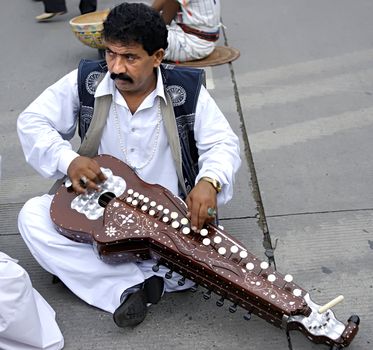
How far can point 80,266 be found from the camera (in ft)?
8.29

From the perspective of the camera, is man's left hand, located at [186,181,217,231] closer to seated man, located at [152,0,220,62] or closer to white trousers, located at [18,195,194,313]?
white trousers, located at [18,195,194,313]

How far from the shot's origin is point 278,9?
20.6 ft

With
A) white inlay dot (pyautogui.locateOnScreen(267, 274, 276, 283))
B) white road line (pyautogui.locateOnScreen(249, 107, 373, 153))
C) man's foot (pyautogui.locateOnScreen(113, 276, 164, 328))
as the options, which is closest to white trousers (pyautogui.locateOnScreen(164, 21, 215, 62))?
white road line (pyautogui.locateOnScreen(249, 107, 373, 153))

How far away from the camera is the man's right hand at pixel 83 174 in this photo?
97.5 inches

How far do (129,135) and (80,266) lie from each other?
0.58 metres

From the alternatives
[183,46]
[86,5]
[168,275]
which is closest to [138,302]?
[168,275]

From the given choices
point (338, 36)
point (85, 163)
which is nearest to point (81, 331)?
point (85, 163)

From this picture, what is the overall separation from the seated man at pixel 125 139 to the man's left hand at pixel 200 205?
39 mm

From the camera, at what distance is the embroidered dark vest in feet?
8.48

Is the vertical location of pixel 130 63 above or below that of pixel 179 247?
above

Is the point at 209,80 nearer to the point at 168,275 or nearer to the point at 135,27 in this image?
the point at 135,27

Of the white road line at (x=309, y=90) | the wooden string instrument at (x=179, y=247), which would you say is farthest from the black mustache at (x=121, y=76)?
the white road line at (x=309, y=90)

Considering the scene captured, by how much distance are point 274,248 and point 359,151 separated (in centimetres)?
111

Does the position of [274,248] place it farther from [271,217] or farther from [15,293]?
[15,293]
